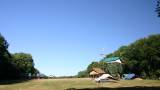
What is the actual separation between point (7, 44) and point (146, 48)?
51611 millimetres

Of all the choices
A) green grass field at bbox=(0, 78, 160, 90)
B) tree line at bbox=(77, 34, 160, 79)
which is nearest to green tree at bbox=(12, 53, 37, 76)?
tree line at bbox=(77, 34, 160, 79)

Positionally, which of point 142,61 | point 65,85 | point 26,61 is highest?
point 26,61

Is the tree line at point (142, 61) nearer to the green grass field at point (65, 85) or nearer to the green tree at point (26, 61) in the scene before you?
the green grass field at point (65, 85)

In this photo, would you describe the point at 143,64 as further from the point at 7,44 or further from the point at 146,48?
the point at 7,44

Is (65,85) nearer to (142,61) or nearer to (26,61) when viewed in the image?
(142,61)

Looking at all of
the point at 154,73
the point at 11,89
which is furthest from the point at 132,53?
the point at 11,89

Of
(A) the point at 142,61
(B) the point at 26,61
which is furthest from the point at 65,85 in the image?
(B) the point at 26,61

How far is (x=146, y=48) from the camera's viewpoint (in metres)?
121

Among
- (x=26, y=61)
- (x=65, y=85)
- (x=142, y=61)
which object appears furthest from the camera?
(x=26, y=61)

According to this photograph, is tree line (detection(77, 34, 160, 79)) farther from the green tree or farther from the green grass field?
the green tree

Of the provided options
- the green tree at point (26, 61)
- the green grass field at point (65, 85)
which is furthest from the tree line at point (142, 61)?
the green tree at point (26, 61)

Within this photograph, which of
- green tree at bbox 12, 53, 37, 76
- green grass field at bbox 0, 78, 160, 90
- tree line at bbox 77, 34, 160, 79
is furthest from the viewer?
green tree at bbox 12, 53, 37, 76

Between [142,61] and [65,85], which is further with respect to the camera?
[142,61]

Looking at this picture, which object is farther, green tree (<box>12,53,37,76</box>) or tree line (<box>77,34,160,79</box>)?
green tree (<box>12,53,37,76</box>)
